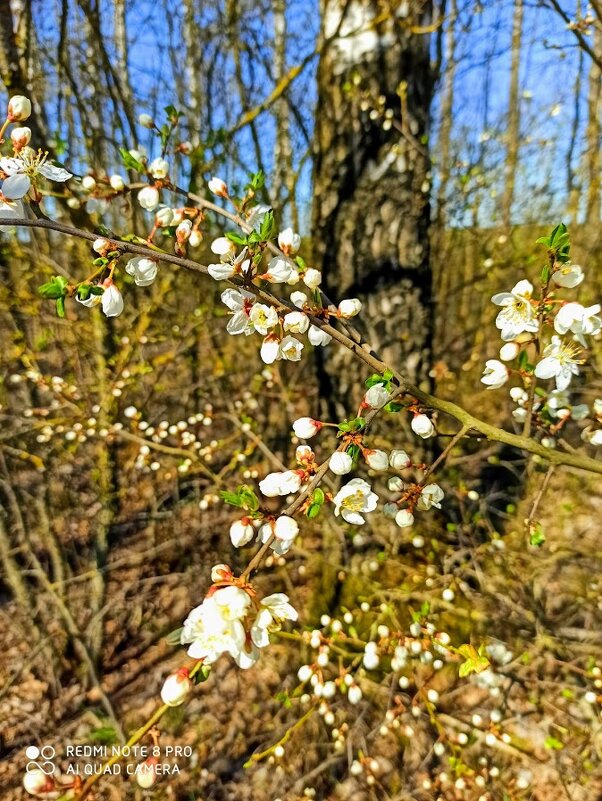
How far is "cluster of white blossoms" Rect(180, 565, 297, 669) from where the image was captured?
78cm

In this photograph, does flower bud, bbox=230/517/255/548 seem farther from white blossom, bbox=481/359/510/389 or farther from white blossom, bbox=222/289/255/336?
white blossom, bbox=481/359/510/389

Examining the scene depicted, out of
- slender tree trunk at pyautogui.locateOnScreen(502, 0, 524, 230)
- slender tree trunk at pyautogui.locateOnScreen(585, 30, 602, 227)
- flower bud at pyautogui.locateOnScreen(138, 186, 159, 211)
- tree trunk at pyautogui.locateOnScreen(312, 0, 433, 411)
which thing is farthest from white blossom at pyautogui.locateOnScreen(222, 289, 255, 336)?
slender tree trunk at pyautogui.locateOnScreen(585, 30, 602, 227)

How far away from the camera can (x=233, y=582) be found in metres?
0.83

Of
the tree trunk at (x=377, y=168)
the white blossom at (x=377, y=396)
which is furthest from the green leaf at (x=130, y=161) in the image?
the tree trunk at (x=377, y=168)

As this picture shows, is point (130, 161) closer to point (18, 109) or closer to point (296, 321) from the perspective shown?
point (18, 109)

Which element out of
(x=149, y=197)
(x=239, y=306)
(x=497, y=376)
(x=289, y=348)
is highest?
(x=149, y=197)

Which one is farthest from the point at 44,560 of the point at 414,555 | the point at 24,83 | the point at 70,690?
the point at 24,83

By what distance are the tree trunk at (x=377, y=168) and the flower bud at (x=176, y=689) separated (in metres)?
2.03

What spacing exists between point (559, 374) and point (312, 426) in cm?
62

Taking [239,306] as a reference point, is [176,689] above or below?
below

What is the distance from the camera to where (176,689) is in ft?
2.69

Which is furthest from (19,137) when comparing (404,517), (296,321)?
(404,517)

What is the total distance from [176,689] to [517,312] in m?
1.08

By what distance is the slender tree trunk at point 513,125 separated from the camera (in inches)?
178
